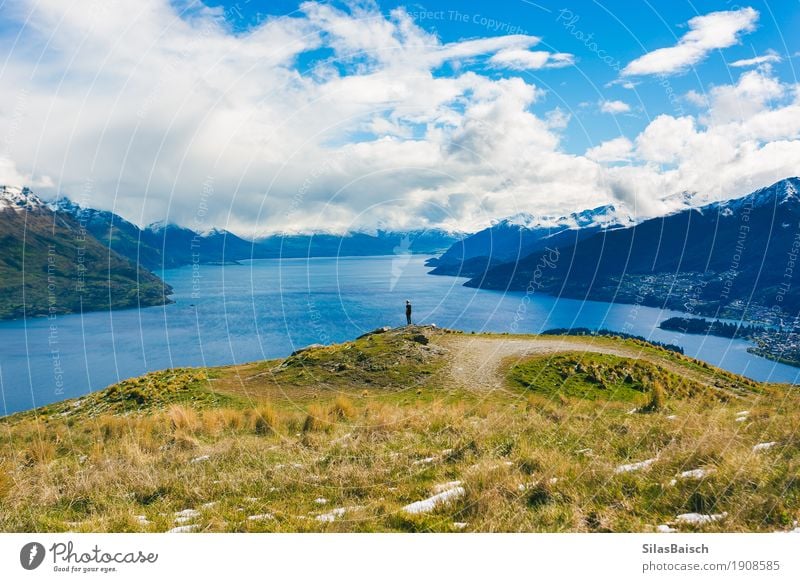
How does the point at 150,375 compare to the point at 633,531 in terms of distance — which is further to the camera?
the point at 150,375

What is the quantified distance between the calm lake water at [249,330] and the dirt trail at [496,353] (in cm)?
5460

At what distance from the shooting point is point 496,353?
1190 inches

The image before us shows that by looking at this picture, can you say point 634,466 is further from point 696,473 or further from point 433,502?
point 433,502

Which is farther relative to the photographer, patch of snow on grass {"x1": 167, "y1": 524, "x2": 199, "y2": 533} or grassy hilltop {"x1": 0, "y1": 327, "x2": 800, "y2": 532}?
patch of snow on grass {"x1": 167, "y1": 524, "x2": 199, "y2": 533}

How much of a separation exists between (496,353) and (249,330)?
313 ft

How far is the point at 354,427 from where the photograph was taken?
1234 centimetres

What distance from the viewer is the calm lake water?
9494 centimetres

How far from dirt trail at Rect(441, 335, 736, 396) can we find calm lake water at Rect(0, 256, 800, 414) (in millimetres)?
54601

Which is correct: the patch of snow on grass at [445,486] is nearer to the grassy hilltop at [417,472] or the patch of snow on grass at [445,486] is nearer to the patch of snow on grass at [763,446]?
the grassy hilltop at [417,472]

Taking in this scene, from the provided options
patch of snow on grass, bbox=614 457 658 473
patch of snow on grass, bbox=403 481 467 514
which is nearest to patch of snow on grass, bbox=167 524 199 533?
patch of snow on grass, bbox=403 481 467 514

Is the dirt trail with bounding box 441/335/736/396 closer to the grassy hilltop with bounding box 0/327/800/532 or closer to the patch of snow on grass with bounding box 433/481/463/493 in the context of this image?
the grassy hilltop with bounding box 0/327/800/532
